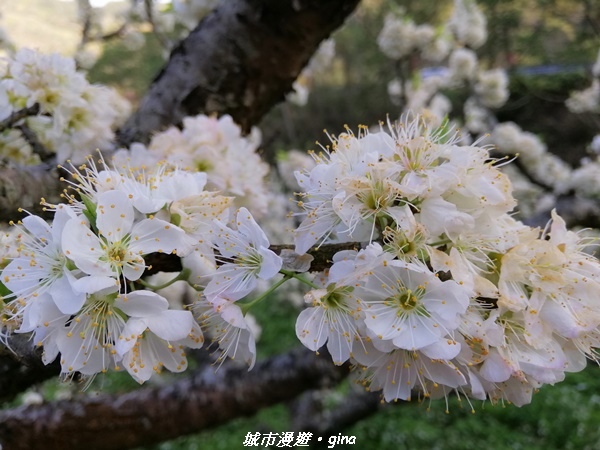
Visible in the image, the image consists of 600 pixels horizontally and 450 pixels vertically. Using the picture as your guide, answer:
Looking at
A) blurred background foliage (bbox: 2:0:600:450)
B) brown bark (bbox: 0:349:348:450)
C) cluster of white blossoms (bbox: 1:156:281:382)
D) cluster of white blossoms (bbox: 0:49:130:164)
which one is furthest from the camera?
blurred background foliage (bbox: 2:0:600:450)

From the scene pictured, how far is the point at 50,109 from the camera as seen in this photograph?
1188 millimetres

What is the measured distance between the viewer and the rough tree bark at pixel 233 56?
1558mm

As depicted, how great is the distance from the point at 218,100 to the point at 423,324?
46.5 inches

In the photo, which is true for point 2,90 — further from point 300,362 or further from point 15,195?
point 300,362

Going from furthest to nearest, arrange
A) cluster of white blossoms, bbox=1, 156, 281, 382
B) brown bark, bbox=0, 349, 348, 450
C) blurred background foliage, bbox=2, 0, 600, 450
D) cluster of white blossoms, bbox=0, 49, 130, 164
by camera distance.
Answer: blurred background foliage, bbox=2, 0, 600, 450
brown bark, bbox=0, 349, 348, 450
cluster of white blossoms, bbox=0, 49, 130, 164
cluster of white blossoms, bbox=1, 156, 281, 382

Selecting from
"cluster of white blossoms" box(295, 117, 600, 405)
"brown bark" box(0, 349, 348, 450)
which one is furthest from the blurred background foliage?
"cluster of white blossoms" box(295, 117, 600, 405)

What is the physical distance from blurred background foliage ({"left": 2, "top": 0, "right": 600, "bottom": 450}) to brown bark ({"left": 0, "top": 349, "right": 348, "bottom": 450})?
56.3 inches

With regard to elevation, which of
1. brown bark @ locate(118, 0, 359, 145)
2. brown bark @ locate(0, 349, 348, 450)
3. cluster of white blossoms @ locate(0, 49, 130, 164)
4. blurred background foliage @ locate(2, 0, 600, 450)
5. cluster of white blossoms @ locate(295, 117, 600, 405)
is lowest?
blurred background foliage @ locate(2, 0, 600, 450)

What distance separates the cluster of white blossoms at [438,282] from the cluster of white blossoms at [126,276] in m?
0.10

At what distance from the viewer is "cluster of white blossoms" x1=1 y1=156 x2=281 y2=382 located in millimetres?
642

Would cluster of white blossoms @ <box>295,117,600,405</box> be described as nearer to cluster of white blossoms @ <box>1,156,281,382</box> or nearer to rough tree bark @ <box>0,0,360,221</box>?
cluster of white blossoms @ <box>1,156,281,382</box>

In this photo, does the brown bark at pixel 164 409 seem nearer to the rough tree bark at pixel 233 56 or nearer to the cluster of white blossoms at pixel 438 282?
the rough tree bark at pixel 233 56

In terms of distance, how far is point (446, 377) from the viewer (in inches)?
27.2

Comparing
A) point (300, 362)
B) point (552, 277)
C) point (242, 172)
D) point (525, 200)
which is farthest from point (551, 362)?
point (525, 200)
